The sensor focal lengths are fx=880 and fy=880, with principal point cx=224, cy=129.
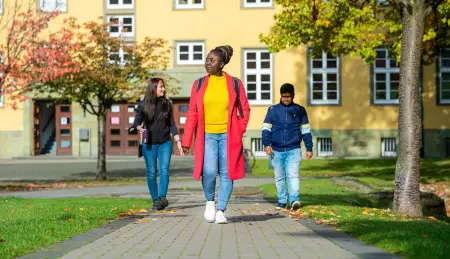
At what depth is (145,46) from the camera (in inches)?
926

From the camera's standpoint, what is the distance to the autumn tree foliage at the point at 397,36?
1202 cm

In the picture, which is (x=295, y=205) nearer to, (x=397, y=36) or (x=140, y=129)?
(x=140, y=129)

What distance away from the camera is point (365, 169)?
1083 inches

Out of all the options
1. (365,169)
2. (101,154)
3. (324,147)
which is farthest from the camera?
(324,147)

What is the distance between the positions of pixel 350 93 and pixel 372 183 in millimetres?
18453

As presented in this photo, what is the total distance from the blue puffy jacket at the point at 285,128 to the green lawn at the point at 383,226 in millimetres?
939

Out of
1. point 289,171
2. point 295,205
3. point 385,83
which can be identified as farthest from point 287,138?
point 385,83

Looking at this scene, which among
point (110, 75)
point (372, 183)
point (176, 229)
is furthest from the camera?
point (110, 75)

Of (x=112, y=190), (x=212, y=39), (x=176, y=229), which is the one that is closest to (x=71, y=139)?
(x=212, y=39)

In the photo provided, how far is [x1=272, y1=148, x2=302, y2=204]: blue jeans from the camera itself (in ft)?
40.2

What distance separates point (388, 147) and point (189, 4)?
10.6 metres

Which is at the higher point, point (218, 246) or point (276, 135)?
point (276, 135)

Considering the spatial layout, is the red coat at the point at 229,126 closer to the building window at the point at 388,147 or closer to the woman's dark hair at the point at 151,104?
the woman's dark hair at the point at 151,104

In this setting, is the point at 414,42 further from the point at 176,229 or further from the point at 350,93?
the point at 350,93
